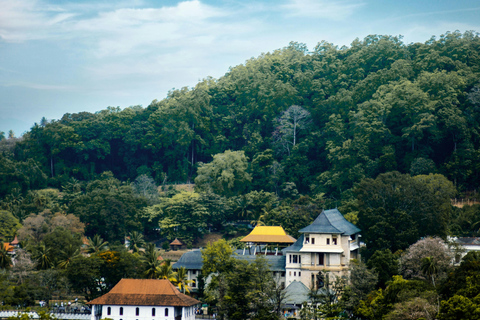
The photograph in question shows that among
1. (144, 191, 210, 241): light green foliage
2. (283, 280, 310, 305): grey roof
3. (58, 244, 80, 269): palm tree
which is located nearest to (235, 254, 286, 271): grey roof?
(283, 280, 310, 305): grey roof

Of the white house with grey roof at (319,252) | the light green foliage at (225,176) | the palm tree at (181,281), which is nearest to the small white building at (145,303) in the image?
the palm tree at (181,281)

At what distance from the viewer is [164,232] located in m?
81.8

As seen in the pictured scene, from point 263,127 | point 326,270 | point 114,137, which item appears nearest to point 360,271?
point 326,270

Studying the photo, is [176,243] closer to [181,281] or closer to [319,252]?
[181,281]

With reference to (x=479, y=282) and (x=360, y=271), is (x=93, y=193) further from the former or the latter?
(x=479, y=282)

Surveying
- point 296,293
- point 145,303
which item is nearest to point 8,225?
point 145,303

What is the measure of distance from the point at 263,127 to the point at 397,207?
138 feet

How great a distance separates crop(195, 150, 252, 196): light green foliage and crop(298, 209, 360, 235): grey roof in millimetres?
26299

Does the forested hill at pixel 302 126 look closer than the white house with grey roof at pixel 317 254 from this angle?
No

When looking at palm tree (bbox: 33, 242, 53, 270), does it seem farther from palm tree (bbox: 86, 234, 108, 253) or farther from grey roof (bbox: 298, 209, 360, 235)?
grey roof (bbox: 298, 209, 360, 235)

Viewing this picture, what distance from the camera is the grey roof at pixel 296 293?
54906mm

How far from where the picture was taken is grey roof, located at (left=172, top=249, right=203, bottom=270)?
63.8 m

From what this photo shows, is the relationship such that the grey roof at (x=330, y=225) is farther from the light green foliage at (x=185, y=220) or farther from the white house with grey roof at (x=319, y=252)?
the light green foliage at (x=185, y=220)

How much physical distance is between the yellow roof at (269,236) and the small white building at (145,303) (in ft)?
43.2
